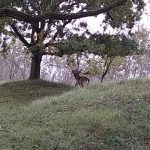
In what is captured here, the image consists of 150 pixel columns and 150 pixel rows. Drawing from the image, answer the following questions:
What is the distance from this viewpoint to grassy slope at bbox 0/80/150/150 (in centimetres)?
871

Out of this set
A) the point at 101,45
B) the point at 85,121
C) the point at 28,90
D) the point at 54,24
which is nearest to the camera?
the point at 85,121

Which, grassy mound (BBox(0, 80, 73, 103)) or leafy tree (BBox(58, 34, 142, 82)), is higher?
leafy tree (BBox(58, 34, 142, 82))

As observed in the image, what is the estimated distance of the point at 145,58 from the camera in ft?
154

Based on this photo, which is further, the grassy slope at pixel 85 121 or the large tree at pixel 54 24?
the large tree at pixel 54 24

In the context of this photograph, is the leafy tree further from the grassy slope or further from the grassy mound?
the grassy slope

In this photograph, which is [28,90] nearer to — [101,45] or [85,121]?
[101,45]

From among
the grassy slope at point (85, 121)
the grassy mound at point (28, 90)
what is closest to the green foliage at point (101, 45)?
the grassy mound at point (28, 90)

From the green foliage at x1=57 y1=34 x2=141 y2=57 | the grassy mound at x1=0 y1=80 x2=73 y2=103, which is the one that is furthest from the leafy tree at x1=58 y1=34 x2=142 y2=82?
the grassy mound at x1=0 y1=80 x2=73 y2=103

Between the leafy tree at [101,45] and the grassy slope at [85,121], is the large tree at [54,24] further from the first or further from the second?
the grassy slope at [85,121]

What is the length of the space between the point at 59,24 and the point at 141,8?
4425 millimetres

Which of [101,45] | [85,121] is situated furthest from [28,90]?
[85,121]

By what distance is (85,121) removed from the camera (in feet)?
33.5

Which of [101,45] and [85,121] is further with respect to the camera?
[101,45]

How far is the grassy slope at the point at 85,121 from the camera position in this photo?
8711 millimetres
